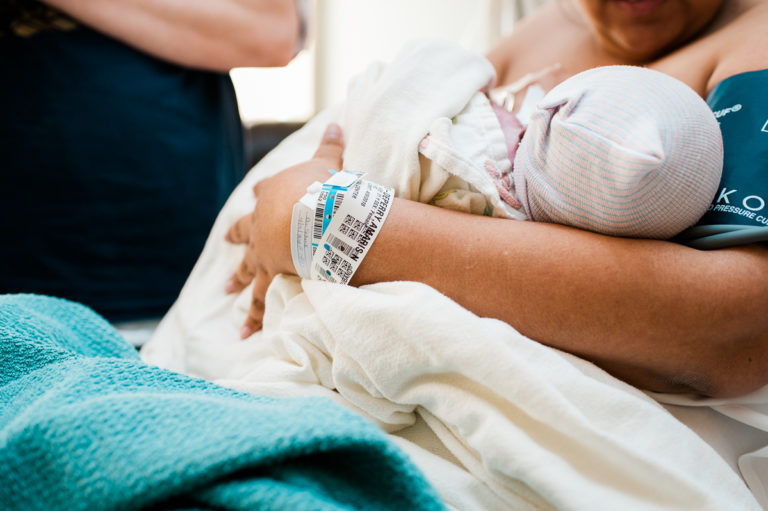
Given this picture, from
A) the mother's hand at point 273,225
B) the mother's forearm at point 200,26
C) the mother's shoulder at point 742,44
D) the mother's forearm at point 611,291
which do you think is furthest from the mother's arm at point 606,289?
the mother's forearm at point 200,26

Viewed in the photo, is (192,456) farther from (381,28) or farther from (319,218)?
(381,28)

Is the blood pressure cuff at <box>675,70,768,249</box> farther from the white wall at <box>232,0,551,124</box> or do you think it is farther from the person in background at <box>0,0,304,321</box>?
the white wall at <box>232,0,551,124</box>

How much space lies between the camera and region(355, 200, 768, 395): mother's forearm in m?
0.45

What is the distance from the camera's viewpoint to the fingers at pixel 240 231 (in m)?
0.76

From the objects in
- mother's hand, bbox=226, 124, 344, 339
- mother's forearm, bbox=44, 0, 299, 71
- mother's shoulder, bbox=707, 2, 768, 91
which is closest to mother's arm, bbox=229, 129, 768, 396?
mother's hand, bbox=226, 124, 344, 339

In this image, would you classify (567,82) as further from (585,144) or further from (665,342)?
(665,342)

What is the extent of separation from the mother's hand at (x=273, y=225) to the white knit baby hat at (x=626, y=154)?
0.85 ft

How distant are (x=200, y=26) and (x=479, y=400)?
80cm

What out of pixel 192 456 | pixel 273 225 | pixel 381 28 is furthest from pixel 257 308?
pixel 381 28

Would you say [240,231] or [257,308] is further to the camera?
[240,231]

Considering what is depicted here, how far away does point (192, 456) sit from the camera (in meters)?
0.33

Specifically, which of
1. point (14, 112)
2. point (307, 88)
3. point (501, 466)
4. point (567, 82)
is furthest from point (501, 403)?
point (307, 88)

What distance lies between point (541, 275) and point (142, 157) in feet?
2.49

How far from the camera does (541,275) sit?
480 millimetres
